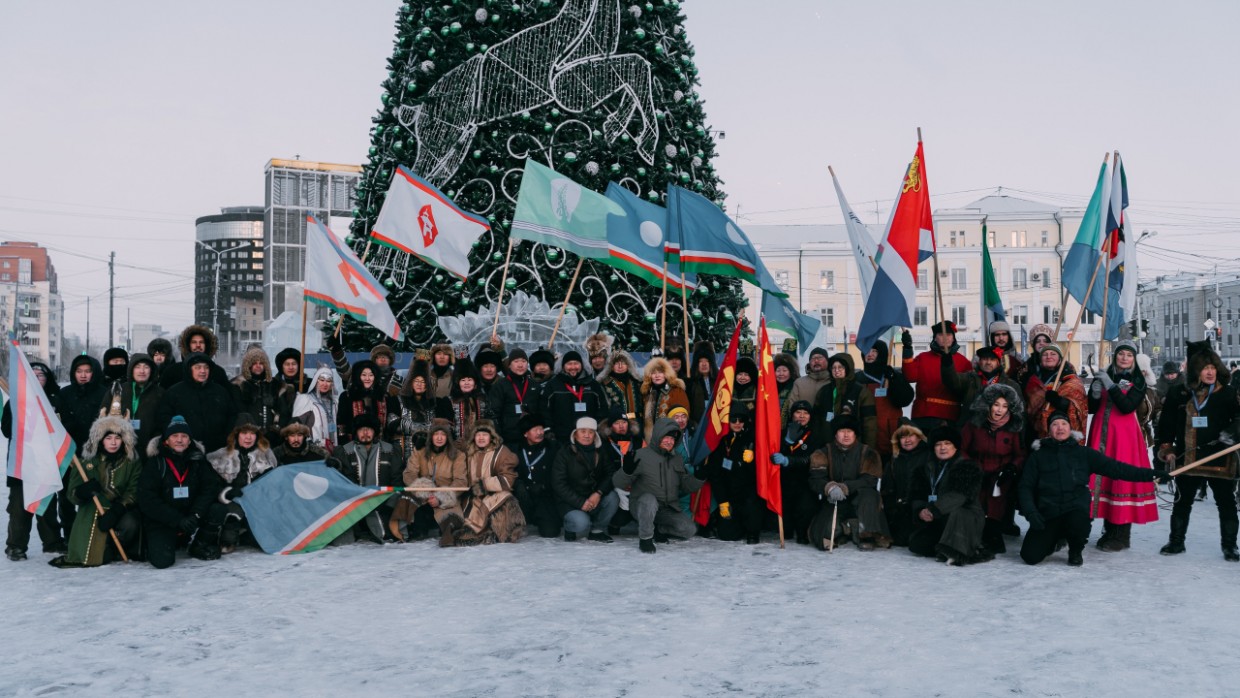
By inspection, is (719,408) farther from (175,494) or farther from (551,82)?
(551,82)

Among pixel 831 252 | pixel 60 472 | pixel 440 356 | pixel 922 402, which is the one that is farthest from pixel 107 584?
pixel 831 252

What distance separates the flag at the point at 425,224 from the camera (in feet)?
35.4

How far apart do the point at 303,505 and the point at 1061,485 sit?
5917mm

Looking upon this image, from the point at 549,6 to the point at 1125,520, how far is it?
9973 mm

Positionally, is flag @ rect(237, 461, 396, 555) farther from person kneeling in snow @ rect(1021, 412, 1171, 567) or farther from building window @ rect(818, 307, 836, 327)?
building window @ rect(818, 307, 836, 327)

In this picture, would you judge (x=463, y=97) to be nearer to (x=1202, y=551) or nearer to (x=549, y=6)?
(x=549, y=6)

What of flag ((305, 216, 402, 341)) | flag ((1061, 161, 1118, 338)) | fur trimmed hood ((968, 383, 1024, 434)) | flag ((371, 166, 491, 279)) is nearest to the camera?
fur trimmed hood ((968, 383, 1024, 434))

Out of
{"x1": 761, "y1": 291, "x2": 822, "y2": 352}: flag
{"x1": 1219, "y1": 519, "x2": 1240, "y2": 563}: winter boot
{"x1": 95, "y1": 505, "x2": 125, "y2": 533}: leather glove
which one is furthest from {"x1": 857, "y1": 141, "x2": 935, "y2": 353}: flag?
{"x1": 95, "y1": 505, "x2": 125, "y2": 533}: leather glove

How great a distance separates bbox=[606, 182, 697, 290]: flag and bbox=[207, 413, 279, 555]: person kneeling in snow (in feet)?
13.1

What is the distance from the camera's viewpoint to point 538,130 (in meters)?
14.9

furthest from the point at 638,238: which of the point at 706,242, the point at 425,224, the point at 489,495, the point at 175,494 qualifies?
the point at 175,494

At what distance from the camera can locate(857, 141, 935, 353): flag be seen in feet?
29.6

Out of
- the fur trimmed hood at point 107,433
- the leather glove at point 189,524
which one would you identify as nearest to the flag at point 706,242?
the leather glove at point 189,524

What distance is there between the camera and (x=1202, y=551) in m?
8.41
